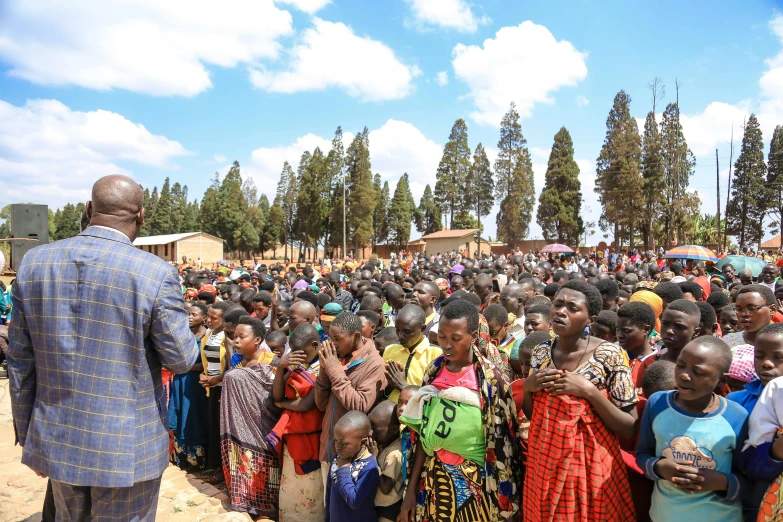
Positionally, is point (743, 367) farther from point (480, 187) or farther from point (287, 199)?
point (287, 199)

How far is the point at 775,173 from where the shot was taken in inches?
1438

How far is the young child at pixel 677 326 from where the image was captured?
3.11 m

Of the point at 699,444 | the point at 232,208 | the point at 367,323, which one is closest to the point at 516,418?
the point at 699,444

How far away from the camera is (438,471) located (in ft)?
8.99

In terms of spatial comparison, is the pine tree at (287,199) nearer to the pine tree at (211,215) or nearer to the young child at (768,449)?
the pine tree at (211,215)

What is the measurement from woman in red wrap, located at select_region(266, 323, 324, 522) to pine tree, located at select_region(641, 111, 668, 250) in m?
32.4

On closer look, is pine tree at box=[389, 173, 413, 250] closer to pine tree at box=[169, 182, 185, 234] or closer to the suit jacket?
pine tree at box=[169, 182, 185, 234]

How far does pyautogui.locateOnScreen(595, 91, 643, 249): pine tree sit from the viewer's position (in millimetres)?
31828

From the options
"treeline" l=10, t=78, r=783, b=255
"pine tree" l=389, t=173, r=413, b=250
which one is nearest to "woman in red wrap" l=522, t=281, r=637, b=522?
"treeline" l=10, t=78, r=783, b=255

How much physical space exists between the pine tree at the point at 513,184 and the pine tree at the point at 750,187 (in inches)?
589

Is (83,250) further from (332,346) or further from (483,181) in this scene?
(483,181)

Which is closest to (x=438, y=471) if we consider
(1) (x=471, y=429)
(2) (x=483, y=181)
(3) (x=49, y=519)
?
(1) (x=471, y=429)

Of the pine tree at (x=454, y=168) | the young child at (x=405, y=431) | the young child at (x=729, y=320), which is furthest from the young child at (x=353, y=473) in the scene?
the pine tree at (x=454, y=168)

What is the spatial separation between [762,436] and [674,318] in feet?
3.97
